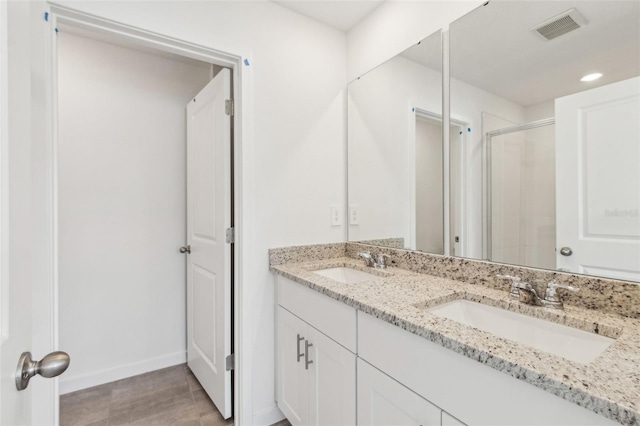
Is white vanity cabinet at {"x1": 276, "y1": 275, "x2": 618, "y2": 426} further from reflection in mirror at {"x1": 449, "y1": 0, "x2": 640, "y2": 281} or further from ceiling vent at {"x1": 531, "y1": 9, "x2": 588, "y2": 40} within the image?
ceiling vent at {"x1": 531, "y1": 9, "x2": 588, "y2": 40}

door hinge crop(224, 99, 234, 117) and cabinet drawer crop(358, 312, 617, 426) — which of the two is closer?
cabinet drawer crop(358, 312, 617, 426)

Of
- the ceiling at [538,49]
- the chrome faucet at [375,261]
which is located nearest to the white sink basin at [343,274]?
the chrome faucet at [375,261]

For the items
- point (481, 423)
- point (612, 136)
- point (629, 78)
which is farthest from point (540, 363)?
point (629, 78)

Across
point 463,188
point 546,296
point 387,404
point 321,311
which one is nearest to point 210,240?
point 321,311

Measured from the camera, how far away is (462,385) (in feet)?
2.57

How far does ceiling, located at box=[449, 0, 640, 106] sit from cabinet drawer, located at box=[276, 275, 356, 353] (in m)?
1.09

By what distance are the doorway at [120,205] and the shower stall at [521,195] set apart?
77.5 inches

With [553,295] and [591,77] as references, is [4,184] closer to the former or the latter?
[553,295]

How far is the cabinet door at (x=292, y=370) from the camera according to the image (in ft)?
4.77

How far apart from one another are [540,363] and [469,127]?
1.05 metres

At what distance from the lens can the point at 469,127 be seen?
1409 mm

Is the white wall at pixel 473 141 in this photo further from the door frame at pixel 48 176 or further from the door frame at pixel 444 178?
the door frame at pixel 48 176

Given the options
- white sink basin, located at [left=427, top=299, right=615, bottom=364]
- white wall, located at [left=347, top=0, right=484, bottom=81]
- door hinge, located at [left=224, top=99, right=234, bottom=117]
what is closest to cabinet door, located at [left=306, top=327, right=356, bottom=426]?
white sink basin, located at [left=427, top=299, right=615, bottom=364]

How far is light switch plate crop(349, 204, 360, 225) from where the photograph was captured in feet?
6.56
